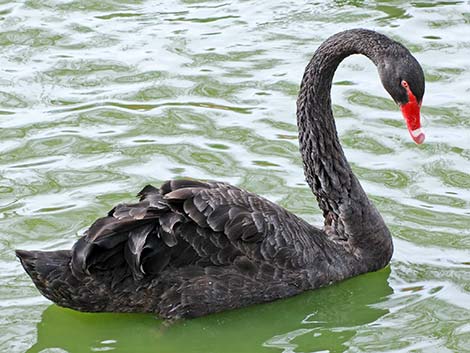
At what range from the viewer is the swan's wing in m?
5.97

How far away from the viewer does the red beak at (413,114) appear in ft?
21.1

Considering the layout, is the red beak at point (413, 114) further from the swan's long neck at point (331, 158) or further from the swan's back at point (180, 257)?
the swan's back at point (180, 257)

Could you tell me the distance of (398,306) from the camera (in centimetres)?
633

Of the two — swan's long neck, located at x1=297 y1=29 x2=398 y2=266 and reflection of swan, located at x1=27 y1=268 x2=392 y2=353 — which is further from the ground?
swan's long neck, located at x1=297 y1=29 x2=398 y2=266

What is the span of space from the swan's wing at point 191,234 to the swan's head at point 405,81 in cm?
81

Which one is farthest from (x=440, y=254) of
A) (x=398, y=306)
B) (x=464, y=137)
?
(x=464, y=137)

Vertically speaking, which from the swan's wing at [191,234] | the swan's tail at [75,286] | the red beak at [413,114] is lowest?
the swan's tail at [75,286]

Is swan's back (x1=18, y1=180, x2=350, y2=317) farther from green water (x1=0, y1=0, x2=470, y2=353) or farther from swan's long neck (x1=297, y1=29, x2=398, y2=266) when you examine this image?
swan's long neck (x1=297, y1=29, x2=398, y2=266)

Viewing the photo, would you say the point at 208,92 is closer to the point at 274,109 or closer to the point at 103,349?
the point at 274,109

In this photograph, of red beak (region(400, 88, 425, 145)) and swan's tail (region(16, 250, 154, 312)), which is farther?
red beak (region(400, 88, 425, 145))

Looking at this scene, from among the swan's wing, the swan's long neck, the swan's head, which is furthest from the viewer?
the swan's long neck

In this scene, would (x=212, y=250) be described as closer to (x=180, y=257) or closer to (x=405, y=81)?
(x=180, y=257)

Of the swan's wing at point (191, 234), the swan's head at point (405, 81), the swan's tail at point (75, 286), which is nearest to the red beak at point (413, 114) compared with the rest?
the swan's head at point (405, 81)

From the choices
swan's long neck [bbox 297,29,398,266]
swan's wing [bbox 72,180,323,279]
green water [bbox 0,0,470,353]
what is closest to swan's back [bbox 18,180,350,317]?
swan's wing [bbox 72,180,323,279]
